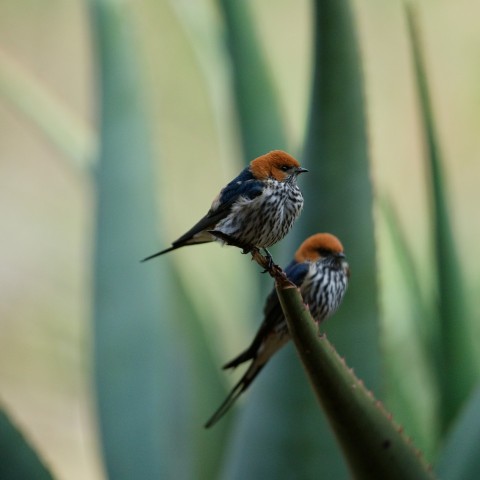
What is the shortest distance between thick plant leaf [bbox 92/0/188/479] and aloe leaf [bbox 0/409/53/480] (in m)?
0.40

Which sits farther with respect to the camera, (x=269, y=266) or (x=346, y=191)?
(x=346, y=191)

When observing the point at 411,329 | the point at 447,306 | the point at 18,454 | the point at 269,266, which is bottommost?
the point at 411,329

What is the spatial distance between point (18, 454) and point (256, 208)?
687 millimetres

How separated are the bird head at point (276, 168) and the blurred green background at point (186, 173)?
0.28 metres

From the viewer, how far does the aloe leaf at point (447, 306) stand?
1.63m

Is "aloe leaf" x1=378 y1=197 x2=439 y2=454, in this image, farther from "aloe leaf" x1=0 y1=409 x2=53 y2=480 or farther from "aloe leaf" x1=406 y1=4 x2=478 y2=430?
"aloe leaf" x1=0 y1=409 x2=53 y2=480

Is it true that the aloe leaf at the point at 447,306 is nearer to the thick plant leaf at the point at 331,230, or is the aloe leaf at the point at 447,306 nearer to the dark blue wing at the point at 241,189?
the thick plant leaf at the point at 331,230

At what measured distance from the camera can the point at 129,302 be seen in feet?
6.33

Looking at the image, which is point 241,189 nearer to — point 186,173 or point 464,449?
point 464,449

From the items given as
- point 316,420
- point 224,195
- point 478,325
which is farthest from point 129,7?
point 224,195

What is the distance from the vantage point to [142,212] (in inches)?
78.3

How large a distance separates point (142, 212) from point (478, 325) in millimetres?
759

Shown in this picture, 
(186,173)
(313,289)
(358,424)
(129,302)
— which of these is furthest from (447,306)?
(186,173)

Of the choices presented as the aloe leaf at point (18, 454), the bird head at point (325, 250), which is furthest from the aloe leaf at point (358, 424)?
the aloe leaf at point (18, 454)
